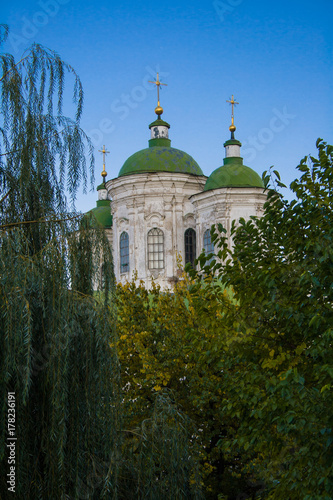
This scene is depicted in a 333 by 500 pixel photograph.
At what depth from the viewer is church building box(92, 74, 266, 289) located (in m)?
33.8

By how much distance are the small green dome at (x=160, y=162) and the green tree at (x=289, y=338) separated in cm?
2566

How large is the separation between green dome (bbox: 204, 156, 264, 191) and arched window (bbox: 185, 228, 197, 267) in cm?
297

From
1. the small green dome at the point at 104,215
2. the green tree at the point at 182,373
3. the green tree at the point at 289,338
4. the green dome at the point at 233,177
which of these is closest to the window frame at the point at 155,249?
the green dome at the point at 233,177

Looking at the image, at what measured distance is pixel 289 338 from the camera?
972 centimetres

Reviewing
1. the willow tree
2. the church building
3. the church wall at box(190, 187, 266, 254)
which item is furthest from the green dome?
the willow tree

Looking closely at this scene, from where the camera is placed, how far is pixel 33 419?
7.34 meters

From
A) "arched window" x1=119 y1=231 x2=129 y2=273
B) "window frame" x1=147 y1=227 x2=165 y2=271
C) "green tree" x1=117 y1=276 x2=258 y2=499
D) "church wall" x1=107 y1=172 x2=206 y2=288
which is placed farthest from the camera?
"arched window" x1=119 y1=231 x2=129 y2=273

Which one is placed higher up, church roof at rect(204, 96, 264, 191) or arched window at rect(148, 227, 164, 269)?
church roof at rect(204, 96, 264, 191)

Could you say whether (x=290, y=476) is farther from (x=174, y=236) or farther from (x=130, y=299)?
(x=174, y=236)

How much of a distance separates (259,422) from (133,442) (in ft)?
6.69

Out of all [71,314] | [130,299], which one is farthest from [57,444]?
[130,299]

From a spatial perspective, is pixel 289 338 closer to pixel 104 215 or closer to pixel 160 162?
pixel 160 162

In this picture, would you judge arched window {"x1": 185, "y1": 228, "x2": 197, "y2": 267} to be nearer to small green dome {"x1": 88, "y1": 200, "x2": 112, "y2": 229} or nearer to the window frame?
the window frame

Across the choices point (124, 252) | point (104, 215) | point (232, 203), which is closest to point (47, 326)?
point (232, 203)
